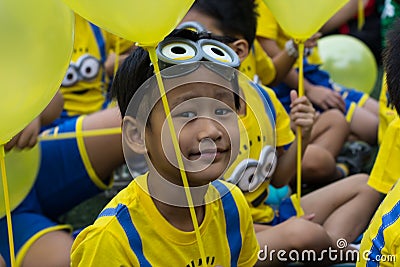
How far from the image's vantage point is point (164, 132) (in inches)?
44.0

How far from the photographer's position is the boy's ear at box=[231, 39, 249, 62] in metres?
1.61

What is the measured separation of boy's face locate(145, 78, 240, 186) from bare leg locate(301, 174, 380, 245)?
0.54m

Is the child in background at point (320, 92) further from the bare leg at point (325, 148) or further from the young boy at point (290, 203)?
the young boy at point (290, 203)

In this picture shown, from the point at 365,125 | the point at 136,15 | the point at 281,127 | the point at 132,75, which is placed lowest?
the point at 365,125

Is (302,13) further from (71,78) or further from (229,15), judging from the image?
(71,78)

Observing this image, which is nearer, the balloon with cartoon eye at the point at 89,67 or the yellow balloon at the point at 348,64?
the balloon with cartoon eye at the point at 89,67

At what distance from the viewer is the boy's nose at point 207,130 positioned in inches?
43.0

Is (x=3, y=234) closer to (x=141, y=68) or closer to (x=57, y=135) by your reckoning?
(x=57, y=135)

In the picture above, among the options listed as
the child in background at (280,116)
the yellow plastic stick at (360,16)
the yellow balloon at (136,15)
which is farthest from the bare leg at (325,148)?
the yellow plastic stick at (360,16)

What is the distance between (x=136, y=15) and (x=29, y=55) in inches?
5.8

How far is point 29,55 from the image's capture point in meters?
0.96

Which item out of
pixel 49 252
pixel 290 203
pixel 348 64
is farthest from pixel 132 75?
pixel 348 64

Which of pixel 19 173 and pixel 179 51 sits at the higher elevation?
pixel 179 51

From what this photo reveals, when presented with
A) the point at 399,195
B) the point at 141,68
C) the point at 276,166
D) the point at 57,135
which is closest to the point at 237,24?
the point at 276,166
